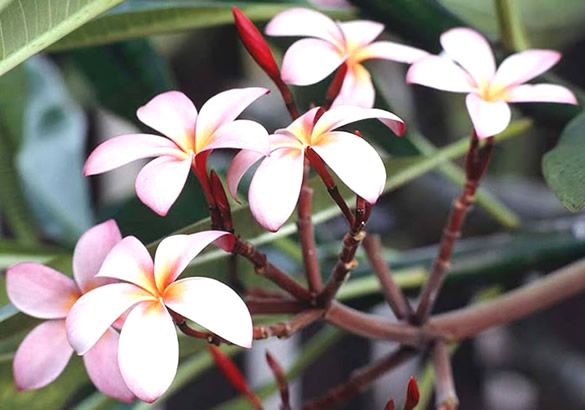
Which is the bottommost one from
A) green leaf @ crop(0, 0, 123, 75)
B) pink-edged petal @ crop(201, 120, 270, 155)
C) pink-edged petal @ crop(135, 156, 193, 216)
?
pink-edged petal @ crop(135, 156, 193, 216)

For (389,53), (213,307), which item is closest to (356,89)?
(389,53)

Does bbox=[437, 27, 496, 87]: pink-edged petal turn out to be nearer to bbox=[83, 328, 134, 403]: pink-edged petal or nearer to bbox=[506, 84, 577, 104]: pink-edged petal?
bbox=[506, 84, 577, 104]: pink-edged petal

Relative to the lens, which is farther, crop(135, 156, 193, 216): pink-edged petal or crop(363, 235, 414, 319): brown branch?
crop(363, 235, 414, 319): brown branch

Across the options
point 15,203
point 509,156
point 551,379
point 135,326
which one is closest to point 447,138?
point 509,156

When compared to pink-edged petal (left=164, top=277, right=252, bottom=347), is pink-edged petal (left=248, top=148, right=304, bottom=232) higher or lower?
higher

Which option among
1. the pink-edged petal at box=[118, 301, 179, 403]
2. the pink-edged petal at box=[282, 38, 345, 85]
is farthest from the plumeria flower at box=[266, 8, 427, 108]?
the pink-edged petal at box=[118, 301, 179, 403]

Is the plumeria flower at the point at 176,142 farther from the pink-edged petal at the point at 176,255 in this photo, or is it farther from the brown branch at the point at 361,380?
the brown branch at the point at 361,380
